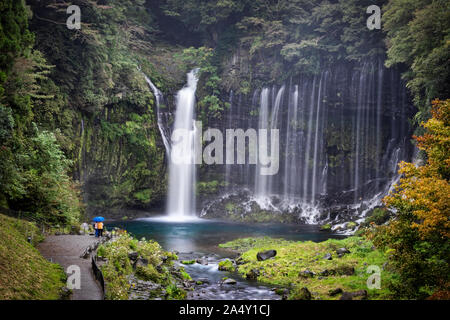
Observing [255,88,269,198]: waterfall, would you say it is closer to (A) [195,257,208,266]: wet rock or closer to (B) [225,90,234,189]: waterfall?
(B) [225,90,234,189]: waterfall

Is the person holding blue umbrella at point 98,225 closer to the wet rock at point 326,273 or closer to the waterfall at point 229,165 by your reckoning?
the wet rock at point 326,273

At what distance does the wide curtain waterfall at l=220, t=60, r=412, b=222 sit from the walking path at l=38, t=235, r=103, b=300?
2282 cm

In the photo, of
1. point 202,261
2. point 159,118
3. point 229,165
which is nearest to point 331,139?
point 229,165

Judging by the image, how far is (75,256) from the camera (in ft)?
42.0

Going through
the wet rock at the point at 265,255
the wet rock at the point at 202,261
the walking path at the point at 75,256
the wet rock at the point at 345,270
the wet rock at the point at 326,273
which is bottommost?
the wet rock at the point at 202,261

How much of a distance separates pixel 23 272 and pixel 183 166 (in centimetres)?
2603

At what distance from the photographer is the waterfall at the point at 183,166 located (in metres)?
35.1

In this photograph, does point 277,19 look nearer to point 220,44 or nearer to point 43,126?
point 220,44

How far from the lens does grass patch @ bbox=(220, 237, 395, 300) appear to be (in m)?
12.1

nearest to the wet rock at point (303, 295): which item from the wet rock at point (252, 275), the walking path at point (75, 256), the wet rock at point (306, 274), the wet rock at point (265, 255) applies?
the wet rock at point (306, 274)

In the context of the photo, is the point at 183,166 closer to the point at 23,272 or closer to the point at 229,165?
the point at 229,165

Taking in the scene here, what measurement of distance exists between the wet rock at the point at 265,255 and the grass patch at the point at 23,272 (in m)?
8.97

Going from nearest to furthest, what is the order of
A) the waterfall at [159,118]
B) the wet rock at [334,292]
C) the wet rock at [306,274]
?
the wet rock at [334,292]
the wet rock at [306,274]
the waterfall at [159,118]
